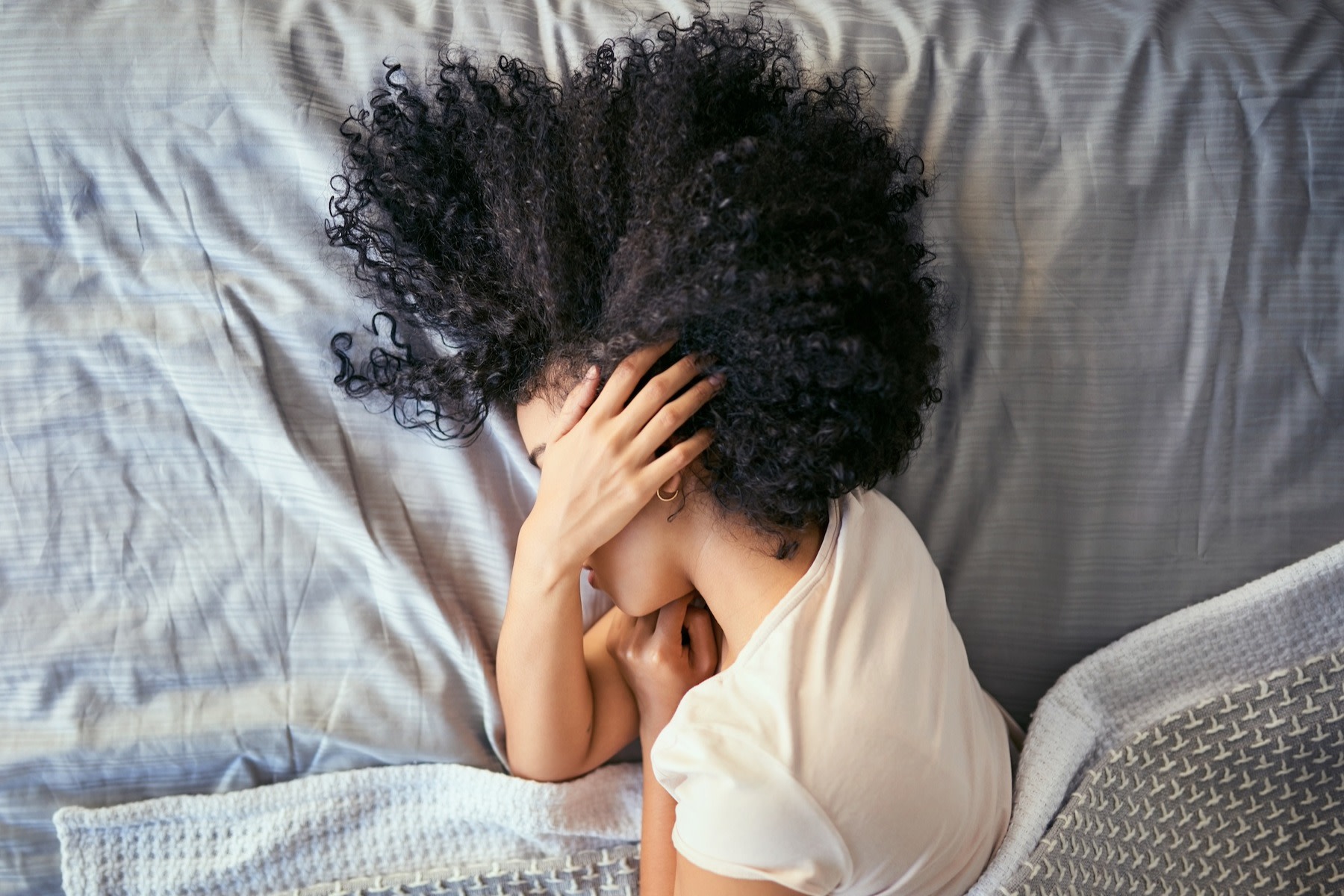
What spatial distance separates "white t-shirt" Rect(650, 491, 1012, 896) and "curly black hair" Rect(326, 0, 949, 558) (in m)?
0.09

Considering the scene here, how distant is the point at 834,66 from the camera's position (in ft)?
3.21

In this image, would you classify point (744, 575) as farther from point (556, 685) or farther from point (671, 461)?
point (556, 685)

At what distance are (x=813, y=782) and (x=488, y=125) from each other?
0.64 meters

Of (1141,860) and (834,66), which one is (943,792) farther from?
(834,66)

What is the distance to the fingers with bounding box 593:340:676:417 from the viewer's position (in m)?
0.79

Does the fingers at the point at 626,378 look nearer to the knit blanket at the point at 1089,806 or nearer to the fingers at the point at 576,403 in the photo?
the fingers at the point at 576,403

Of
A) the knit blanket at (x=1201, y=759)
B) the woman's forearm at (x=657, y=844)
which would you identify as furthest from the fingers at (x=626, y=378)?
the knit blanket at (x=1201, y=759)

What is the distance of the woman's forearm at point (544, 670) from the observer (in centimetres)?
89

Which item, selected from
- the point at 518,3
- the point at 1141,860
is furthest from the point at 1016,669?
the point at 518,3

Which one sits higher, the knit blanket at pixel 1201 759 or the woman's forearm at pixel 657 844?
the knit blanket at pixel 1201 759

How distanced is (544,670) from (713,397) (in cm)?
33

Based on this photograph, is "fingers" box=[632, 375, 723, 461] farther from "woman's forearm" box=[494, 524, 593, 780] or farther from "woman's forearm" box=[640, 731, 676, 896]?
"woman's forearm" box=[640, 731, 676, 896]

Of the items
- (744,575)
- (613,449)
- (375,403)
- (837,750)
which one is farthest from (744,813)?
(375,403)

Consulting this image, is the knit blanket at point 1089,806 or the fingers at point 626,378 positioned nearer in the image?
the fingers at point 626,378
